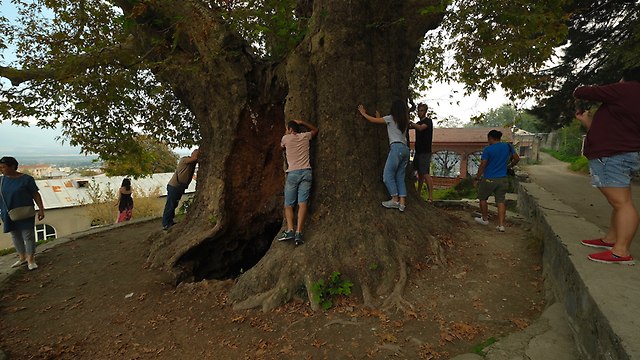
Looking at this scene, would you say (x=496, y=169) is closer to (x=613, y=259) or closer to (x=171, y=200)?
(x=613, y=259)

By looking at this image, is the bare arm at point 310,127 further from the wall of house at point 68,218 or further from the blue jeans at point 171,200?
the wall of house at point 68,218

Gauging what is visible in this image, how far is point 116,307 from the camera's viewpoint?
15.7 feet

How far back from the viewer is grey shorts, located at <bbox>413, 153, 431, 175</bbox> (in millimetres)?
7160

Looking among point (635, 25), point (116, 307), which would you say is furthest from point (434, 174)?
point (116, 307)

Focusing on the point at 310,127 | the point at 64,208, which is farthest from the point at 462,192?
the point at 64,208

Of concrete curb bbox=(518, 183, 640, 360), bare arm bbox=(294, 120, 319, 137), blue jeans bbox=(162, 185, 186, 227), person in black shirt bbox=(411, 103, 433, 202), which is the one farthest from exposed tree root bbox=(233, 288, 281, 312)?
person in black shirt bbox=(411, 103, 433, 202)

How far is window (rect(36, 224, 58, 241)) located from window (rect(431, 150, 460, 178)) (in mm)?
26065

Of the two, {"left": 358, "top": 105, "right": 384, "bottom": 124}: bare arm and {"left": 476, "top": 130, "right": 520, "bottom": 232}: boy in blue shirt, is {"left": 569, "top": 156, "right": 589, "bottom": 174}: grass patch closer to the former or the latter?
{"left": 476, "top": 130, "right": 520, "bottom": 232}: boy in blue shirt

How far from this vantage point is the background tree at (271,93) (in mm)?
Result: 4680

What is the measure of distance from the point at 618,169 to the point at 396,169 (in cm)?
252

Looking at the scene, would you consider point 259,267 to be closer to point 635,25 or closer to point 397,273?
point 397,273

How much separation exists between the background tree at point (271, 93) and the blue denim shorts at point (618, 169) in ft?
6.91

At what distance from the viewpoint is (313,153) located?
5.27m

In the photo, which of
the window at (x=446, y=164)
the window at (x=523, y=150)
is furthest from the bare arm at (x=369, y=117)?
Answer: the window at (x=523, y=150)
